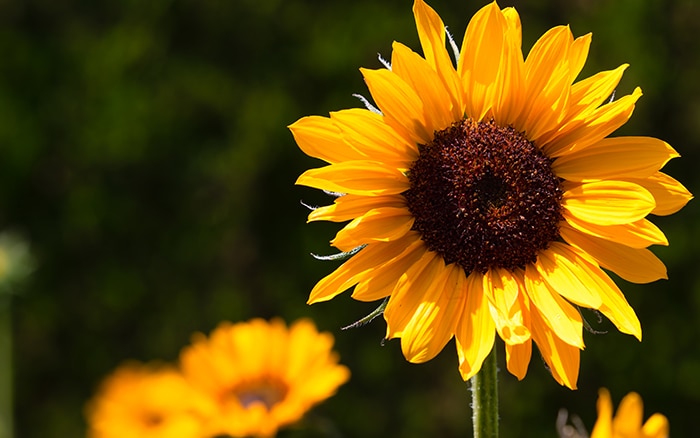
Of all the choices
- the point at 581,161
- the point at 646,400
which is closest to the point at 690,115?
the point at 646,400

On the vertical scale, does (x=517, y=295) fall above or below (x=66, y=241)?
below

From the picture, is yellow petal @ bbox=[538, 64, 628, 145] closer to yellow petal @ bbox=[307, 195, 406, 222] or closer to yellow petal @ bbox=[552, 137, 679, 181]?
yellow petal @ bbox=[552, 137, 679, 181]

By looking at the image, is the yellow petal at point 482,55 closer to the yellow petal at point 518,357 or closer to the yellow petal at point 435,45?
the yellow petal at point 435,45

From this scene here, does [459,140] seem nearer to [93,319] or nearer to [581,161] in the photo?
[581,161]

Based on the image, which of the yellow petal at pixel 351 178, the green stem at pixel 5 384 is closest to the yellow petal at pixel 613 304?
Result: the yellow petal at pixel 351 178

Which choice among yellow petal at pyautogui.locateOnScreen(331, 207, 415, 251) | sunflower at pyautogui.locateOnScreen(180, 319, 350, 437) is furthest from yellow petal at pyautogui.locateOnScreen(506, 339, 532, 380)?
sunflower at pyautogui.locateOnScreen(180, 319, 350, 437)

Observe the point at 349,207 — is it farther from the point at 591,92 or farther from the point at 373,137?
the point at 591,92
